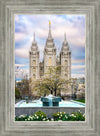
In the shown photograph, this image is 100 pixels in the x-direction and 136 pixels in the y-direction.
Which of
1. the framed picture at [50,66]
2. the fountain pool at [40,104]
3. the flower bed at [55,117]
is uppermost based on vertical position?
the framed picture at [50,66]

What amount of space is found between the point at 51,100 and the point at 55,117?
0.20 m

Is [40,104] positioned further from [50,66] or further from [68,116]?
[50,66]

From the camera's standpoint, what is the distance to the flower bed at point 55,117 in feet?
5.66

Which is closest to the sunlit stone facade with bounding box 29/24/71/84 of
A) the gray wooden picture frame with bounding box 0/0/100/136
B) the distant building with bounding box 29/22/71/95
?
the distant building with bounding box 29/22/71/95

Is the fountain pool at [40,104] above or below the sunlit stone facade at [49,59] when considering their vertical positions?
below

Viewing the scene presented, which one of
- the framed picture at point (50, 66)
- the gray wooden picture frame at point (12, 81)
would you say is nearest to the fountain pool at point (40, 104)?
the framed picture at point (50, 66)

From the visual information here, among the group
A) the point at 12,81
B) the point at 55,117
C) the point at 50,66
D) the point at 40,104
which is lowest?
the point at 55,117

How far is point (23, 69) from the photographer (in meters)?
1.75

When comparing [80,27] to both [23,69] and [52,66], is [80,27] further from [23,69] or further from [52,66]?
[23,69]

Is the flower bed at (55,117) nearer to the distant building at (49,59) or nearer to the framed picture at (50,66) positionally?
the framed picture at (50,66)

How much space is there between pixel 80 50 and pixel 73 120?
0.80m

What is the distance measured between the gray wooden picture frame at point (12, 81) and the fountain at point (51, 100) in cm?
22

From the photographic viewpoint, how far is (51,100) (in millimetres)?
1761

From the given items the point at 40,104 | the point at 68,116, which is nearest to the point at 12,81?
the point at 40,104
